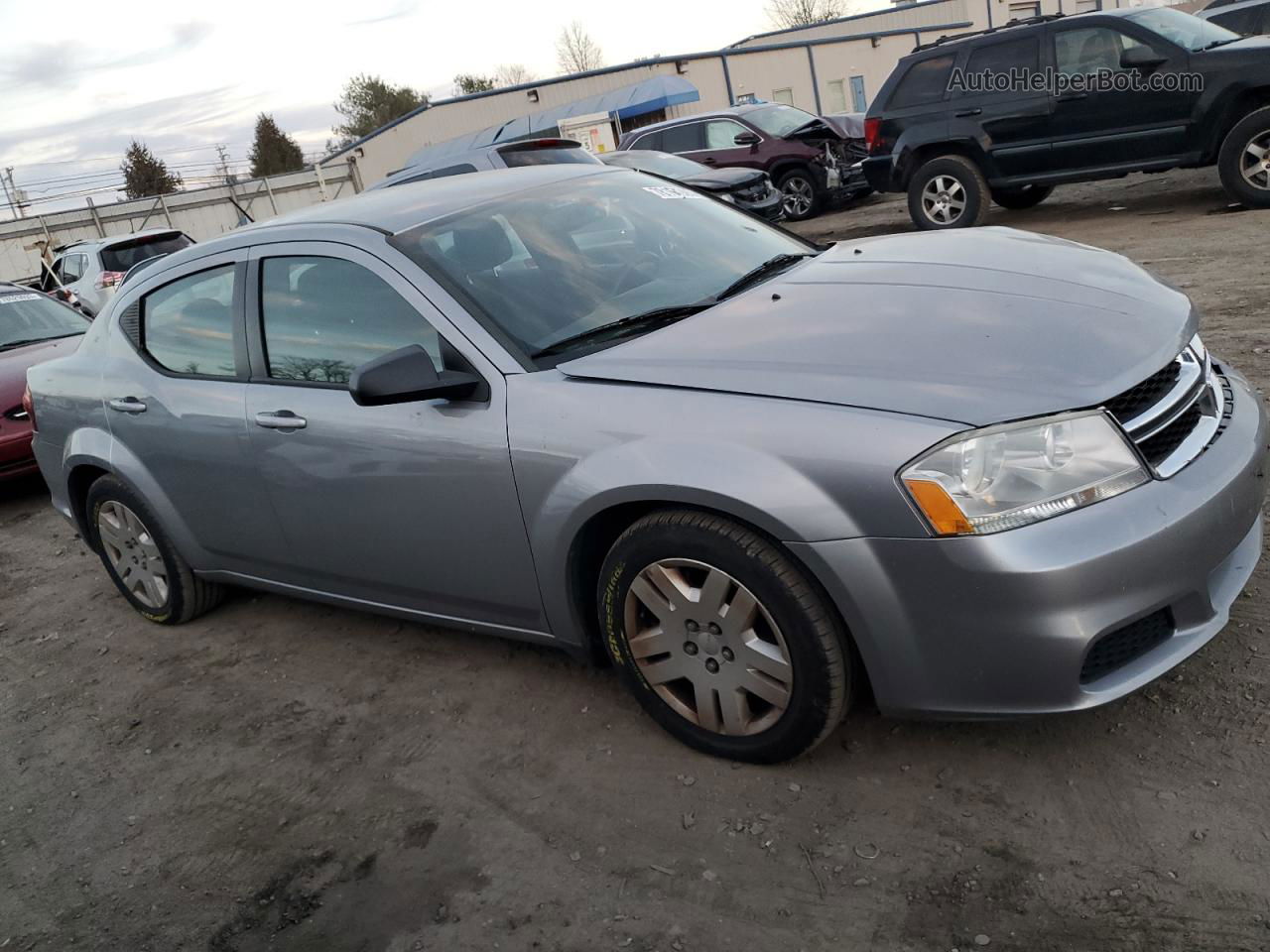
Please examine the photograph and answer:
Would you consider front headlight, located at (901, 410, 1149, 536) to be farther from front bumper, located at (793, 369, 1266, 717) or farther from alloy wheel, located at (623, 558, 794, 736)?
alloy wheel, located at (623, 558, 794, 736)

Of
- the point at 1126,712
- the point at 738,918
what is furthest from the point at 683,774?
the point at 1126,712

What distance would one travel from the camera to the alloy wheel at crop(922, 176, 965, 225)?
36.0ft

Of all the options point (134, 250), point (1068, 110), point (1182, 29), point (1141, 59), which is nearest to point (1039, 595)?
point (1141, 59)

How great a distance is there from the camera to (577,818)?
291cm

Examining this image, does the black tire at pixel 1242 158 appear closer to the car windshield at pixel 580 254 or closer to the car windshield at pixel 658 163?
the car windshield at pixel 658 163

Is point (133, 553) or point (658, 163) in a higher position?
point (658, 163)

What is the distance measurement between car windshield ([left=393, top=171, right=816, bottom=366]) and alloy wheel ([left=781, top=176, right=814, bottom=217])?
39.4 ft

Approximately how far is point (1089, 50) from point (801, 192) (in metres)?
5.86

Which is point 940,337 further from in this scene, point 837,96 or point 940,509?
point 837,96

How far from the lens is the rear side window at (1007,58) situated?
1028 centimetres

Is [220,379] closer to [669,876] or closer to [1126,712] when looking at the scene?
[669,876]

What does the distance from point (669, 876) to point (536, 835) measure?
440mm

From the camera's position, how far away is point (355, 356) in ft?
11.3

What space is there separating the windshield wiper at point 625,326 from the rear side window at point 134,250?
483 inches
